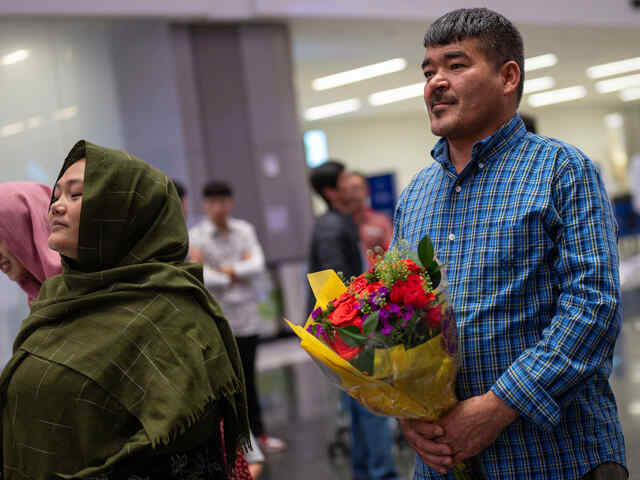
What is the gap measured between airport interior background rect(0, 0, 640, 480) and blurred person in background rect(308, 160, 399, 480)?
1.56 feet

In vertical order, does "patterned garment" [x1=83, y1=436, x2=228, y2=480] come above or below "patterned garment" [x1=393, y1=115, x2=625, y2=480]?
below

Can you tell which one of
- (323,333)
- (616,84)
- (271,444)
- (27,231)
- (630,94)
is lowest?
(271,444)

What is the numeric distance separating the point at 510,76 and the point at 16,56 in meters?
6.46

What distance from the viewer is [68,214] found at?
1.89 metres

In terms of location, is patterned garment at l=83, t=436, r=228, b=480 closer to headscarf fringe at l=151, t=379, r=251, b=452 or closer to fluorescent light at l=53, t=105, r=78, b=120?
headscarf fringe at l=151, t=379, r=251, b=452

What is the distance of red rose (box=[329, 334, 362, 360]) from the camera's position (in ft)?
4.90

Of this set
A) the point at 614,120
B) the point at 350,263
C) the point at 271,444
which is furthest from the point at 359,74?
the point at 614,120

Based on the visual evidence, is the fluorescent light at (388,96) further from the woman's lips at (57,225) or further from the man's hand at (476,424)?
the man's hand at (476,424)

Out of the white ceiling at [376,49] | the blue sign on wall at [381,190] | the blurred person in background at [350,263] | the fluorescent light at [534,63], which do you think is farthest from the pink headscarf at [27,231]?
the blue sign on wall at [381,190]

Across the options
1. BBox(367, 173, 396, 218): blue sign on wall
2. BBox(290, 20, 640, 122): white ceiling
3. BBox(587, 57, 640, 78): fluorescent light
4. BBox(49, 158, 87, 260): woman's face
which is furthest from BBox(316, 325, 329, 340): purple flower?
BBox(367, 173, 396, 218): blue sign on wall

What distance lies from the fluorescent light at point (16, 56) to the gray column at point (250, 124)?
196cm

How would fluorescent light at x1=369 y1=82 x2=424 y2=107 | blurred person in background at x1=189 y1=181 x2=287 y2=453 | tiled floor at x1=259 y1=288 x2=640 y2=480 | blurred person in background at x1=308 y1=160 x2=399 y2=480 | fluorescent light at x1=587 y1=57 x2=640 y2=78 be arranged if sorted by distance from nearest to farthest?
blurred person in background at x1=308 y1=160 x2=399 y2=480 → tiled floor at x1=259 y1=288 x2=640 y2=480 → blurred person in background at x1=189 y1=181 x2=287 y2=453 → fluorescent light at x1=587 y1=57 x2=640 y2=78 → fluorescent light at x1=369 y1=82 x2=424 y2=107

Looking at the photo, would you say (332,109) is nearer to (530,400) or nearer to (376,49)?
(376,49)

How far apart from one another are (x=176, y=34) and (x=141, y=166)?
23.5 feet
